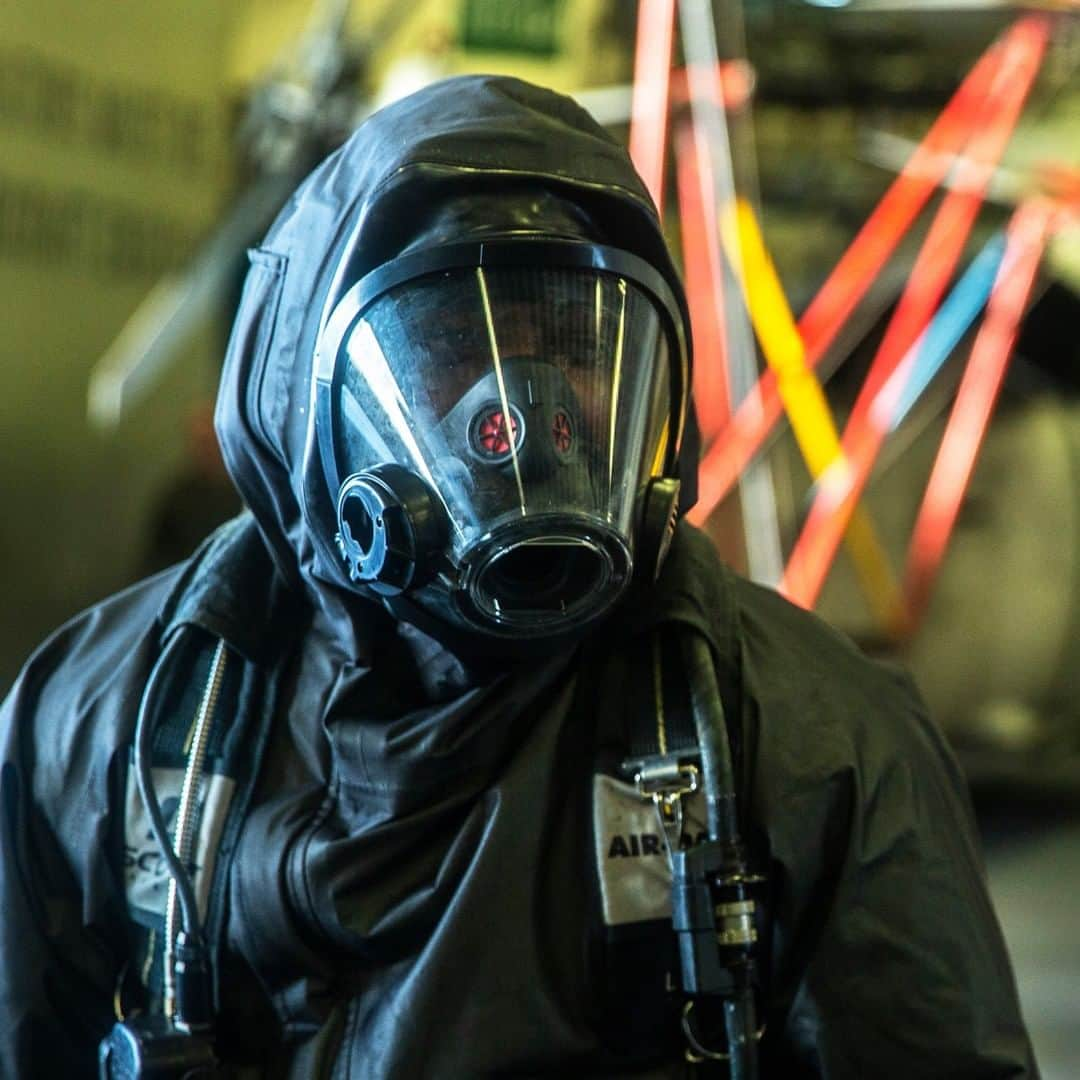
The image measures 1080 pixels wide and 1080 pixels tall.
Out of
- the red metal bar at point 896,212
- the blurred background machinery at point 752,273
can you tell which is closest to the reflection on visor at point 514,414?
the blurred background machinery at point 752,273

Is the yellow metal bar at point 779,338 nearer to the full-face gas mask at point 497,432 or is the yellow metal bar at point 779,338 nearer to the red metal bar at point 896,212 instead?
the red metal bar at point 896,212

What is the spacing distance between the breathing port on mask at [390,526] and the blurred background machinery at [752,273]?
203 centimetres

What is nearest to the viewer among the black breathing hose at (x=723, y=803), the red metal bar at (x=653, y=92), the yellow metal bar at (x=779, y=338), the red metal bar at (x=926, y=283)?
the black breathing hose at (x=723, y=803)

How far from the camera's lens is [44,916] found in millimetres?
1434

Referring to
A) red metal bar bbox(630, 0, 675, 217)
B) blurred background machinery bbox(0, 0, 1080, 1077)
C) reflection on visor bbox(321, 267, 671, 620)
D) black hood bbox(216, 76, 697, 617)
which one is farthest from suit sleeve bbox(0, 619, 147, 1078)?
blurred background machinery bbox(0, 0, 1080, 1077)

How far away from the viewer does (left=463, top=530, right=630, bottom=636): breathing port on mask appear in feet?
4.01

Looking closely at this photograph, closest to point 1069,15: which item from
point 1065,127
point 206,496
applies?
point 1065,127

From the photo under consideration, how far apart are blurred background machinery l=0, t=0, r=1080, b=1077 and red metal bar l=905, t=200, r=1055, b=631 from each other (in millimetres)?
16

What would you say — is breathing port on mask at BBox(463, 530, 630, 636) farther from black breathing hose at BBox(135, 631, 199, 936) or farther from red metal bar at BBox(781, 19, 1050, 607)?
red metal bar at BBox(781, 19, 1050, 607)

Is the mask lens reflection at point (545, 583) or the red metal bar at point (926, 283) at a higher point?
the red metal bar at point (926, 283)

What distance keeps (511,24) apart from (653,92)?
2.93 ft

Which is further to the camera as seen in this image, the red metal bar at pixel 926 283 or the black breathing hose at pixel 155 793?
the red metal bar at pixel 926 283

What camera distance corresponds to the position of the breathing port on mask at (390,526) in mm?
1221

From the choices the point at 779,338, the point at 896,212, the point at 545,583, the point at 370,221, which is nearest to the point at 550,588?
the point at 545,583
